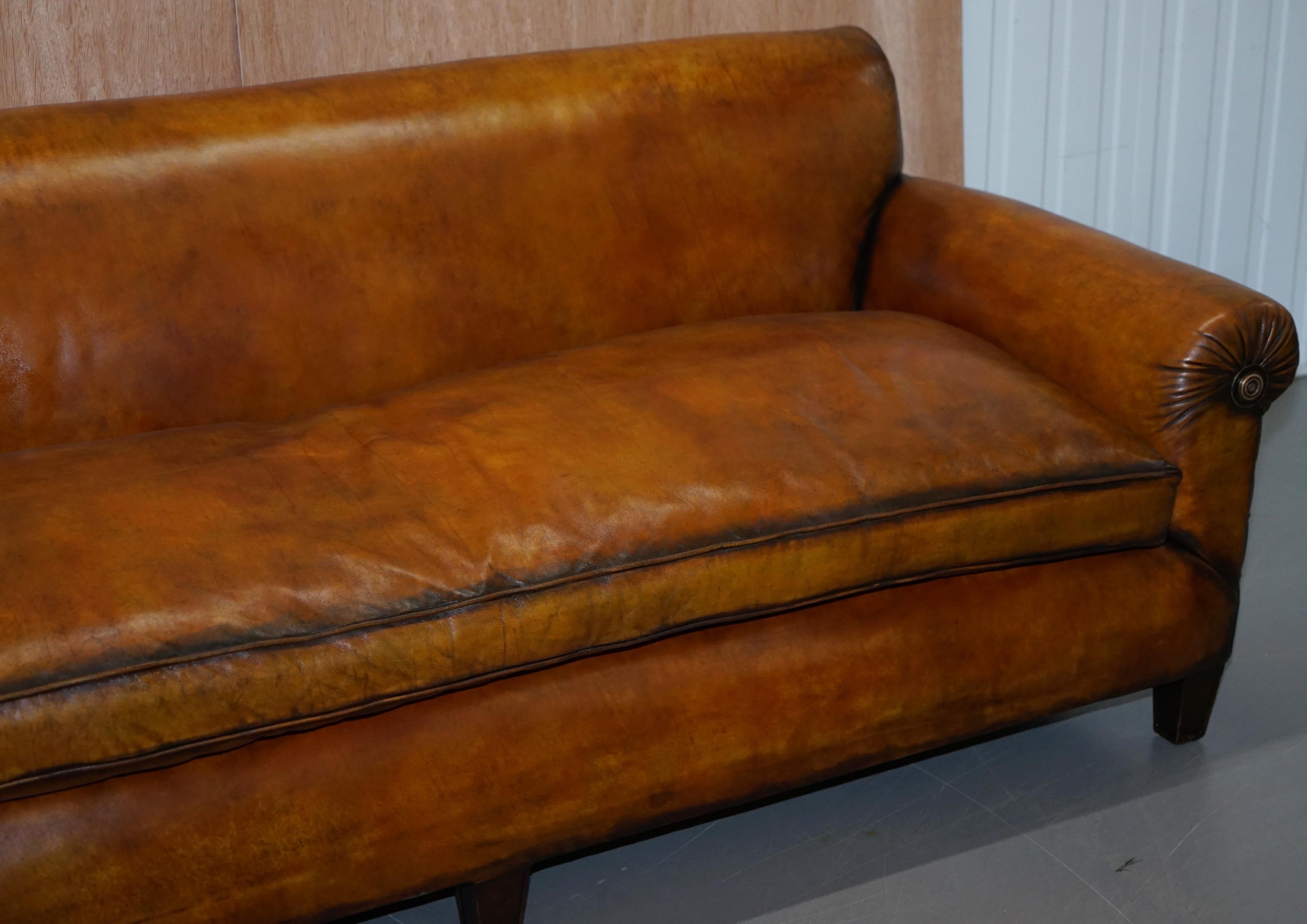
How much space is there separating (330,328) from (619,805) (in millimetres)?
769

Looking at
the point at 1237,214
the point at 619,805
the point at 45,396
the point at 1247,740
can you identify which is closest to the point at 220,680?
the point at 619,805

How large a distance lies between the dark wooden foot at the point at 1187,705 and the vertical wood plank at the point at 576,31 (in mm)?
1270

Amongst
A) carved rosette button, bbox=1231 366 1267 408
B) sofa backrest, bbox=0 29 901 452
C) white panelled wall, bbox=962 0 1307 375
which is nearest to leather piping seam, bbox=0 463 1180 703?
carved rosette button, bbox=1231 366 1267 408

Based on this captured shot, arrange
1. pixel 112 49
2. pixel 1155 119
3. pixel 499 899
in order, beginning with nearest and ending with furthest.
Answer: pixel 499 899, pixel 112 49, pixel 1155 119

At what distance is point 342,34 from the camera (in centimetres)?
206

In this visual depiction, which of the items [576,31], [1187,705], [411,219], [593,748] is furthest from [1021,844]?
[576,31]

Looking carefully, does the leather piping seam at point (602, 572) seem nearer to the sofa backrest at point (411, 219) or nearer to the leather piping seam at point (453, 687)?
the leather piping seam at point (453, 687)

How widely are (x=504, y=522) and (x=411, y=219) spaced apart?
66cm

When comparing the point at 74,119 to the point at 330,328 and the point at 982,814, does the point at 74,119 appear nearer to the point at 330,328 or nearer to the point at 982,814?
the point at 330,328

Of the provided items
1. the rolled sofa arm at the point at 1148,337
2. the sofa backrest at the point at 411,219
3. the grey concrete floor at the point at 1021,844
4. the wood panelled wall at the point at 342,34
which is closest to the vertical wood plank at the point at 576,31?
the wood panelled wall at the point at 342,34

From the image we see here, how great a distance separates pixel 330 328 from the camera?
1.70 meters

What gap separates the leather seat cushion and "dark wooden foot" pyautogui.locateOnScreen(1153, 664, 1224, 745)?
10.7 inches

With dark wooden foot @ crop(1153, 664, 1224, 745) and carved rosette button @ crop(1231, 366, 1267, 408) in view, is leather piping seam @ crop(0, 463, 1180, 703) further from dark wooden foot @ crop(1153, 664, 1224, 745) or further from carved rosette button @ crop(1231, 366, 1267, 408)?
dark wooden foot @ crop(1153, 664, 1224, 745)

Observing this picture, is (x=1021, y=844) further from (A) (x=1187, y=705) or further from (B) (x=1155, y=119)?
(B) (x=1155, y=119)
